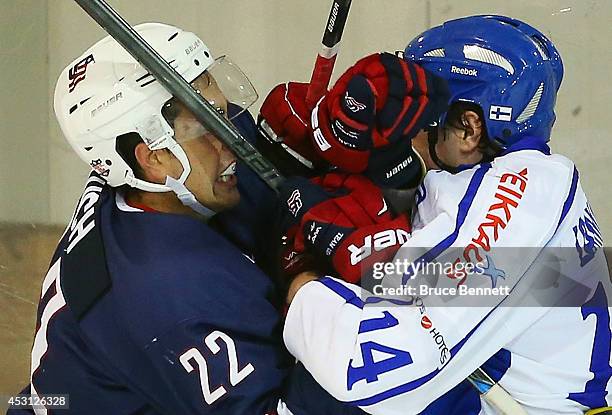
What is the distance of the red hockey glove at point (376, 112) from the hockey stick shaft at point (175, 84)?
0.11 m

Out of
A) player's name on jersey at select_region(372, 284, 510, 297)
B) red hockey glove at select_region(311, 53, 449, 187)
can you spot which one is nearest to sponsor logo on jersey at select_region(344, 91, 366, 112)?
red hockey glove at select_region(311, 53, 449, 187)

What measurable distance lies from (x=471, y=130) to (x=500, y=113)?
0.06m

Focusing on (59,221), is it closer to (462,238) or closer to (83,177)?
(83,177)

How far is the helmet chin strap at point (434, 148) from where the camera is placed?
1.46m

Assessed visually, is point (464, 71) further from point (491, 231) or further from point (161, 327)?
point (161, 327)

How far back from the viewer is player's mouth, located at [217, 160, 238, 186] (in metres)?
1.50

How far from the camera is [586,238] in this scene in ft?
4.46

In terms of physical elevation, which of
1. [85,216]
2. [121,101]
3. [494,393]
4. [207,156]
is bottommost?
[494,393]

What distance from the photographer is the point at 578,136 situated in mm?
2328

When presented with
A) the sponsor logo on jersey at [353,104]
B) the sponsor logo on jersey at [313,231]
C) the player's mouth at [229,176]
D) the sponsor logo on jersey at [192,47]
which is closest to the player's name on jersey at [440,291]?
the sponsor logo on jersey at [313,231]

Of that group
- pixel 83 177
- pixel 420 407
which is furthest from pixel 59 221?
pixel 420 407

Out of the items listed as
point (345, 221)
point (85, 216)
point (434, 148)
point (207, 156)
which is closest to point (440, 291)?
point (345, 221)

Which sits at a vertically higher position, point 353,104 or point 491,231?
point 353,104

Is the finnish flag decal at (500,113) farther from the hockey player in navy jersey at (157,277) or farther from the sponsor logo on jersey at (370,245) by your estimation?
the hockey player in navy jersey at (157,277)
